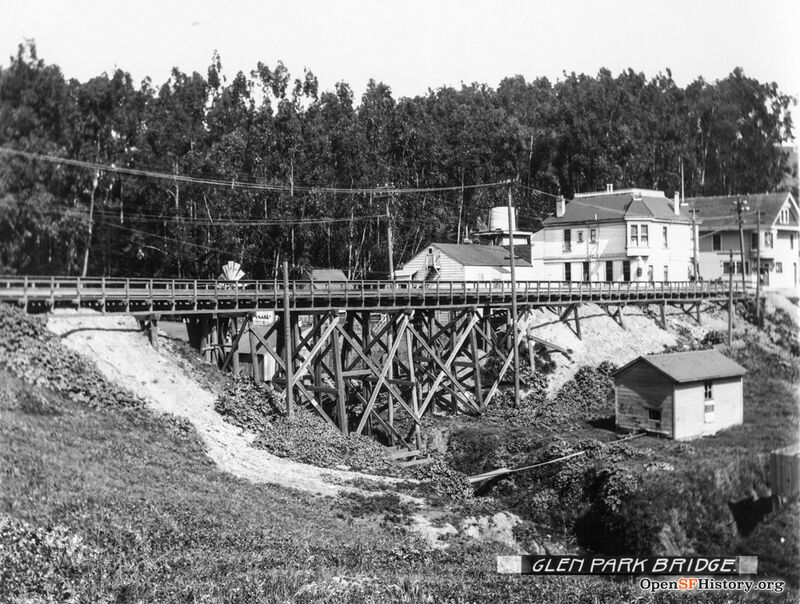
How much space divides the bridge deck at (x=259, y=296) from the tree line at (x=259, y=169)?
343 inches

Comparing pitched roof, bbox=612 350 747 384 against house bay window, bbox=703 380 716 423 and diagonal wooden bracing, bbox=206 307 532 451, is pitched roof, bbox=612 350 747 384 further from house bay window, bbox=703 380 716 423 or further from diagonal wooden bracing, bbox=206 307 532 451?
diagonal wooden bracing, bbox=206 307 532 451

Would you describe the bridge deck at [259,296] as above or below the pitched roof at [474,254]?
below

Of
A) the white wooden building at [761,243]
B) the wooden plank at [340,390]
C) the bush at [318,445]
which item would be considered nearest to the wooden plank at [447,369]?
the wooden plank at [340,390]

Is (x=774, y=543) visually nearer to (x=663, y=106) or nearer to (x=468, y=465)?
(x=468, y=465)

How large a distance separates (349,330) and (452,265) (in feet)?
36.9

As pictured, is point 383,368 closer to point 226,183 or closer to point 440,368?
point 440,368

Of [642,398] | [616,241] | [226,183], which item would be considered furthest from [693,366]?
[226,183]

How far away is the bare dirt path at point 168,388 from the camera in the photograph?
23.5m

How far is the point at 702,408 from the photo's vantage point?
2589 cm

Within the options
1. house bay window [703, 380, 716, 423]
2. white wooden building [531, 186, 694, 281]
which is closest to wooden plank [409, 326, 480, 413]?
house bay window [703, 380, 716, 423]

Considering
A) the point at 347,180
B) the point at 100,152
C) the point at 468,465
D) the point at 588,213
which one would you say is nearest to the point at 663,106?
the point at 588,213

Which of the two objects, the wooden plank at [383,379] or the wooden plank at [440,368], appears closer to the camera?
the wooden plank at [383,379]

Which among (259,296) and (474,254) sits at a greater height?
(474,254)

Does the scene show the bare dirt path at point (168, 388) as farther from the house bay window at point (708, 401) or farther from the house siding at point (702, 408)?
the house bay window at point (708, 401)
